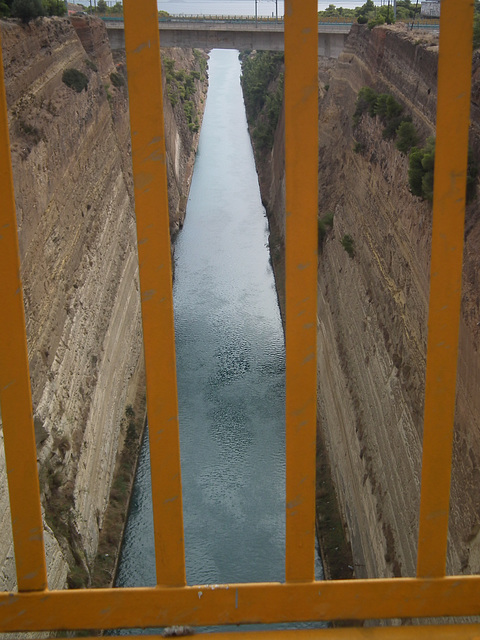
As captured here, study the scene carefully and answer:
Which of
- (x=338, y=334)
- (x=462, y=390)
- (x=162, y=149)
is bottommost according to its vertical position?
(x=338, y=334)

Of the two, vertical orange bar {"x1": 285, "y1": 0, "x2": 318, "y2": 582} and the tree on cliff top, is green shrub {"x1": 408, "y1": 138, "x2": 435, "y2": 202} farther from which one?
the tree on cliff top

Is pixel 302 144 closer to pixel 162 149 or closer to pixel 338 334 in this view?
pixel 162 149

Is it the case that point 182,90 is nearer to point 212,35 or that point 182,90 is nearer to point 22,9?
point 212,35

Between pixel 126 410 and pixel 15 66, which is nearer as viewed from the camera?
pixel 15 66

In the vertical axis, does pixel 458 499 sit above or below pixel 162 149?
below

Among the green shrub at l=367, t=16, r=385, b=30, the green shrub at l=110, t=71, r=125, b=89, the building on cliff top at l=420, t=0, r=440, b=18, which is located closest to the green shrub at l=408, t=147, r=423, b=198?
the green shrub at l=367, t=16, r=385, b=30

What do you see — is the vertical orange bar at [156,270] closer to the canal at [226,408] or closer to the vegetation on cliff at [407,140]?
the vegetation on cliff at [407,140]

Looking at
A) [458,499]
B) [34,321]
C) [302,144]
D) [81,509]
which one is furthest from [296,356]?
[81,509]

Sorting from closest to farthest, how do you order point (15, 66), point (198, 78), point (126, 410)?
point (15, 66) < point (126, 410) < point (198, 78)
